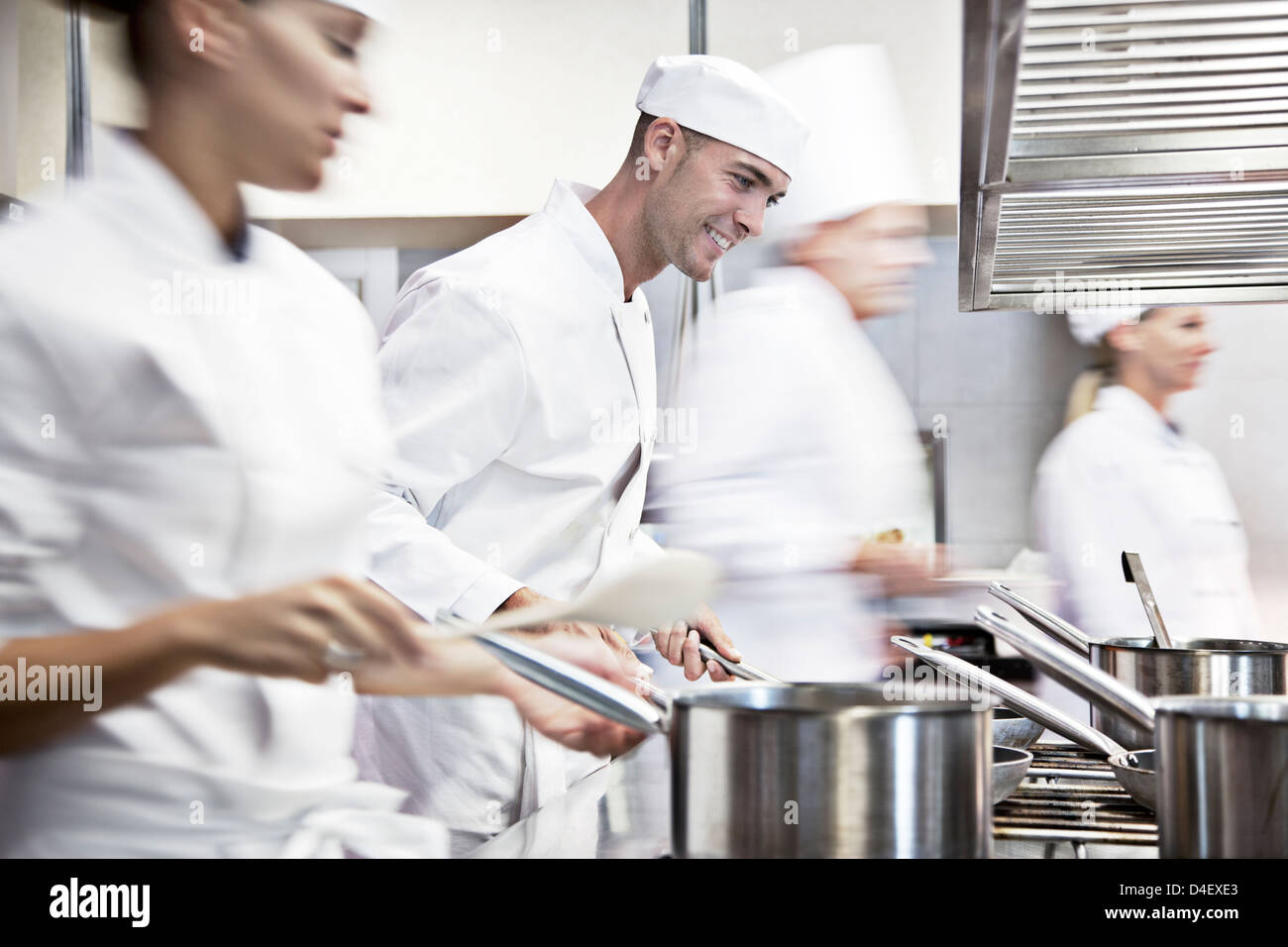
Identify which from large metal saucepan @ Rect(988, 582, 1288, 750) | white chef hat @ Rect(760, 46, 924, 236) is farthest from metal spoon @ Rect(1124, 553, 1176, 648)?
white chef hat @ Rect(760, 46, 924, 236)

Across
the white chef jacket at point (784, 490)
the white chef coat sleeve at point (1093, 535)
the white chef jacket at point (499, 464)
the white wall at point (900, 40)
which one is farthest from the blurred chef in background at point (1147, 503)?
the white chef jacket at point (499, 464)

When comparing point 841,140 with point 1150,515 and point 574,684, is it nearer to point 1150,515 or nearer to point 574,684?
point 1150,515

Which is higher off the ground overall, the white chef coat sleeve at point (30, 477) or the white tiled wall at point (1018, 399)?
the white tiled wall at point (1018, 399)

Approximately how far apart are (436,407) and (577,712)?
1.55ft

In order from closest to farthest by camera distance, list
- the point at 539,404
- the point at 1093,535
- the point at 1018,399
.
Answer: the point at 539,404 < the point at 1093,535 < the point at 1018,399

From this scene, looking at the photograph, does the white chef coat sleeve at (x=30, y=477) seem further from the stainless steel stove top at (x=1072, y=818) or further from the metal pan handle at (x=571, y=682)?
the stainless steel stove top at (x=1072, y=818)

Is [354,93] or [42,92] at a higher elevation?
[42,92]

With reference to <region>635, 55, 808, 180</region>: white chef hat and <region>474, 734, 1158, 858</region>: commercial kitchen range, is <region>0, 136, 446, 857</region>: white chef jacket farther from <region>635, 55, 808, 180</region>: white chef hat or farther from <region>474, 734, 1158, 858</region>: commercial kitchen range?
<region>635, 55, 808, 180</region>: white chef hat

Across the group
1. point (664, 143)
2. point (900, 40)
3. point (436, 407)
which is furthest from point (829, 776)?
point (900, 40)

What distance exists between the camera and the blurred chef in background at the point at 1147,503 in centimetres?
188

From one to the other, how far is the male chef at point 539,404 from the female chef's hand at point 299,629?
1.54 ft

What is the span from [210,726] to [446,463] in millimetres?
Result: 548

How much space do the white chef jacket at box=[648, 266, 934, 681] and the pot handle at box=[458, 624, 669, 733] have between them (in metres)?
0.89

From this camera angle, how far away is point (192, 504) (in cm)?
54
